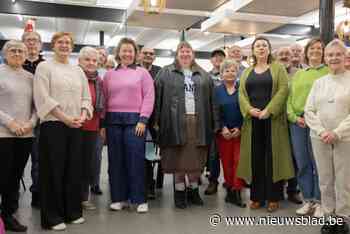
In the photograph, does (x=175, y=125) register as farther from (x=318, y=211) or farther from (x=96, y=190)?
(x=318, y=211)

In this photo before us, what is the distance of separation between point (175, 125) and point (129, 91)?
534 millimetres

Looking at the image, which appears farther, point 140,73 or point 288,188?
point 288,188

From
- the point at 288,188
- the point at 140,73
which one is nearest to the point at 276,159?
the point at 288,188

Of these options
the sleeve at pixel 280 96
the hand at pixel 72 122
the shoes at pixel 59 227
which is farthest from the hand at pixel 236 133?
Result: the shoes at pixel 59 227

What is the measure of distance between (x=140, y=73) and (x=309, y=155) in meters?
1.69

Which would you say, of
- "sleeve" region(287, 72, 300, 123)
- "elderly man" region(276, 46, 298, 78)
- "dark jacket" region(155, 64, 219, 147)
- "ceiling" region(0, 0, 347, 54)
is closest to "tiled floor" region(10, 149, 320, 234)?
"dark jacket" region(155, 64, 219, 147)

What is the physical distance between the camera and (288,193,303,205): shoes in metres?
3.91

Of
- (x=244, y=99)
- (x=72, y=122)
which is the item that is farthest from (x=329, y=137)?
(x=72, y=122)

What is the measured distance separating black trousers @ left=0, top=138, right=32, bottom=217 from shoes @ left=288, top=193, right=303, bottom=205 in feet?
8.51

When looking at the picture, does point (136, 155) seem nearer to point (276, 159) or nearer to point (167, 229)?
point (167, 229)

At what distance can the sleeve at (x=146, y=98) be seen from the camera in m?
3.50

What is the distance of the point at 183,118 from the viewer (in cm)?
366

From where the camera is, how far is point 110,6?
851cm

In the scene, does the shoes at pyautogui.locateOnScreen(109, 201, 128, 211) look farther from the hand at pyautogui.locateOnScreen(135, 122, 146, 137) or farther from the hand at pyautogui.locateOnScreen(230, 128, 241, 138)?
the hand at pyautogui.locateOnScreen(230, 128, 241, 138)
